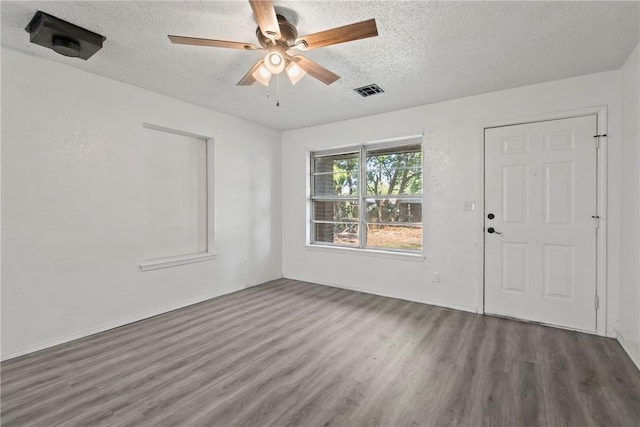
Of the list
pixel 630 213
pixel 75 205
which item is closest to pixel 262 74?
pixel 75 205

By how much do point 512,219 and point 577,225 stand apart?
0.56 m

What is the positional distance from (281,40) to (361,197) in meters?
2.83

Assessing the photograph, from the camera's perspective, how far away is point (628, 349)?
249 cm

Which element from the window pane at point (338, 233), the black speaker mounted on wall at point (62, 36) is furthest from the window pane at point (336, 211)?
the black speaker mounted on wall at point (62, 36)

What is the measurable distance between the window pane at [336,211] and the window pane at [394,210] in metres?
0.28

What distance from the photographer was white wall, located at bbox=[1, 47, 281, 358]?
8.13 ft

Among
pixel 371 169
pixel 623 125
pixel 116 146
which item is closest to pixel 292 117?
pixel 371 169

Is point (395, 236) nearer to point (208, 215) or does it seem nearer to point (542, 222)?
point (542, 222)

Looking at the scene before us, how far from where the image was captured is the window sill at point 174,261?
3.35 m

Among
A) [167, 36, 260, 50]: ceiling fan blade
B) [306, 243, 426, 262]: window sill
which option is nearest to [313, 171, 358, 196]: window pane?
[306, 243, 426, 262]: window sill

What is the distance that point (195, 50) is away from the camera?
8.18 feet

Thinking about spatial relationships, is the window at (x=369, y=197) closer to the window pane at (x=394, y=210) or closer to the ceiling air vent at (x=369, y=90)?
the window pane at (x=394, y=210)

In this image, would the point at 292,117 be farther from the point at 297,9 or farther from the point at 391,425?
the point at 391,425

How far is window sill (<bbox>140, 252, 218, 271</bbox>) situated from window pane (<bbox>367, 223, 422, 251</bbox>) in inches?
90.9
